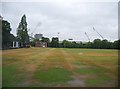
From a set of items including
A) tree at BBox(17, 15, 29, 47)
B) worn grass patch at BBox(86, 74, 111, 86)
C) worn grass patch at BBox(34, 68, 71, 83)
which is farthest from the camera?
tree at BBox(17, 15, 29, 47)

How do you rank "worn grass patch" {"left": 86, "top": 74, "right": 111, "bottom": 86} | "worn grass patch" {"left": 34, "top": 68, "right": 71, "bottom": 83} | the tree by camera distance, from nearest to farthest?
"worn grass patch" {"left": 86, "top": 74, "right": 111, "bottom": 86} < "worn grass patch" {"left": 34, "top": 68, "right": 71, "bottom": 83} < the tree

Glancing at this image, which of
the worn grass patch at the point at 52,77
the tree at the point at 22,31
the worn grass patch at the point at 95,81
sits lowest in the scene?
the worn grass patch at the point at 95,81

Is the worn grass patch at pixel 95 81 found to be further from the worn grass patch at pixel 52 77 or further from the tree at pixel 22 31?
the tree at pixel 22 31

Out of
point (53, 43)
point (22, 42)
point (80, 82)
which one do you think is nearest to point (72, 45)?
point (53, 43)

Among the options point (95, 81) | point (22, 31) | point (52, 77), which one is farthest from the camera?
point (22, 31)

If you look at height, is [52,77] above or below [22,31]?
below

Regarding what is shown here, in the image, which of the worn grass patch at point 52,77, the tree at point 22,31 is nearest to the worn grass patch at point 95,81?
the worn grass patch at point 52,77

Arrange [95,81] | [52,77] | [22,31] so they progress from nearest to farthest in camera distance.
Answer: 1. [95,81]
2. [52,77]
3. [22,31]

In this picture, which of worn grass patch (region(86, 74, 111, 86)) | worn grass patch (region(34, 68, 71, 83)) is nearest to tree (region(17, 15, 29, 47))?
worn grass patch (region(34, 68, 71, 83))

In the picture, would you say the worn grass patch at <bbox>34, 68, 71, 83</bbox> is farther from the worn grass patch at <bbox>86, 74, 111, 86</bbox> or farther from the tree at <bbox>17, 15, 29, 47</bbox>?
the tree at <bbox>17, 15, 29, 47</bbox>

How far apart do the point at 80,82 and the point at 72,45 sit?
82.4 meters

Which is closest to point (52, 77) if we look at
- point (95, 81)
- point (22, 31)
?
point (95, 81)

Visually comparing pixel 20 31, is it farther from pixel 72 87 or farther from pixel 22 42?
pixel 72 87

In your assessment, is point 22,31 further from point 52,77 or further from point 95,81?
point 95,81
